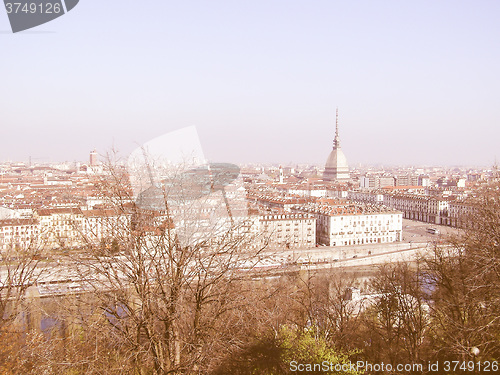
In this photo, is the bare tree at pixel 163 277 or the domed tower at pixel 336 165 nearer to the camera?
the bare tree at pixel 163 277

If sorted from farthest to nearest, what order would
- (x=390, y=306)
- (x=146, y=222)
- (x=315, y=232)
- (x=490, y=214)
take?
(x=315, y=232)
(x=390, y=306)
(x=490, y=214)
(x=146, y=222)

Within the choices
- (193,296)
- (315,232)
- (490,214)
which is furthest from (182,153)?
(315,232)

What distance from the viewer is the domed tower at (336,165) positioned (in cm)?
5144

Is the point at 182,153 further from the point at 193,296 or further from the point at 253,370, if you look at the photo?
the point at 253,370

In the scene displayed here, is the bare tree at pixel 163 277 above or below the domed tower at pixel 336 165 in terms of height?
above

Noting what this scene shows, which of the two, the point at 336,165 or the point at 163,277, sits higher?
the point at 163,277

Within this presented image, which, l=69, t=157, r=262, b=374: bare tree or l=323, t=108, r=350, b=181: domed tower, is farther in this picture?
l=323, t=108, r=350, b=181: domed tower

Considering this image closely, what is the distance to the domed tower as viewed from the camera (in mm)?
51438

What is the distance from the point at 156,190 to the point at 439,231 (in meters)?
22.5

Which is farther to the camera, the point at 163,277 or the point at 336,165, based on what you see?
the point at 336,165

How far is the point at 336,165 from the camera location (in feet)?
169

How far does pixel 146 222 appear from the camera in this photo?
8.27 ft

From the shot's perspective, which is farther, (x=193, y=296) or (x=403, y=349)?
(x=403, y=349)

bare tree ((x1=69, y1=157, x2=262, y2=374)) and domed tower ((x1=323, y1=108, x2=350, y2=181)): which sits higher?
bare tree ((x1=69, y1=157, x2=262, y2=374))
